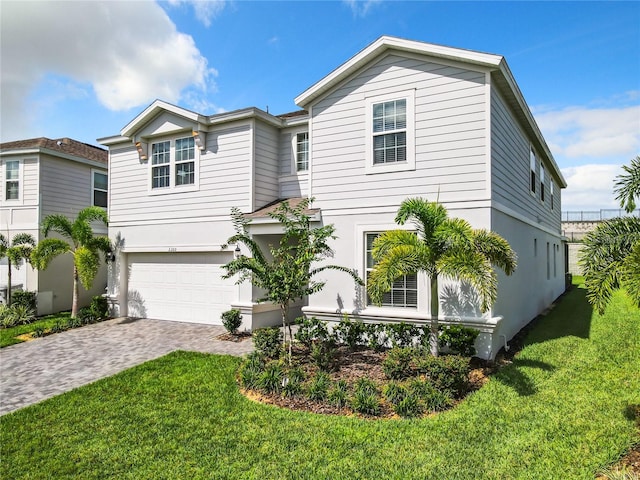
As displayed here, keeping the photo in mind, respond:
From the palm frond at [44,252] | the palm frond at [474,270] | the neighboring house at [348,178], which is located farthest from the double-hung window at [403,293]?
the palm frond at [44,252]

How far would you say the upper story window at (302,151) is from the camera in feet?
40.3

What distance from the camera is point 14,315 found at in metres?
13.1

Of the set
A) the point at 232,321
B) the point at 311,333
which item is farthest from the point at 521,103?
the point at 232,321

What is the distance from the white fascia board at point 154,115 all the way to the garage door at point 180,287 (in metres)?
4.30

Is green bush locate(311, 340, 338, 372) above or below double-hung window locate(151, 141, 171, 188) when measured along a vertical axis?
below

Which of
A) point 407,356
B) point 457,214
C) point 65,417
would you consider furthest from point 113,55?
point 407,356

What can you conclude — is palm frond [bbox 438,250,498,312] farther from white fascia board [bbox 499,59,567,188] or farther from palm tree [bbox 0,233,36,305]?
palm tree [bbox 0,233,36,305]

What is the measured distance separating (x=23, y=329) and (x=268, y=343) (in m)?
9.15

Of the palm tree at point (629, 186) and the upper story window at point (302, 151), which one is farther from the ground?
the upper story window at point (302, 151)

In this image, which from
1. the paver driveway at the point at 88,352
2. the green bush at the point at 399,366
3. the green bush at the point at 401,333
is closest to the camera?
the green bush at the point at 399,366

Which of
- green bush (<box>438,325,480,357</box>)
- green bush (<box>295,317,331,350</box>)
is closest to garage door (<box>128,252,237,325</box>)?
green bush (<box>295,317,331,350</box>)

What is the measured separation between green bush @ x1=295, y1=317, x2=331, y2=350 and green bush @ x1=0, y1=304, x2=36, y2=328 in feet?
34.7

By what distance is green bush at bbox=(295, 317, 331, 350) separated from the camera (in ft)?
29.3

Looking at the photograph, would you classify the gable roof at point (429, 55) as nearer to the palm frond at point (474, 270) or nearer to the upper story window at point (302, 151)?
the upper story window at point (302, 151)
